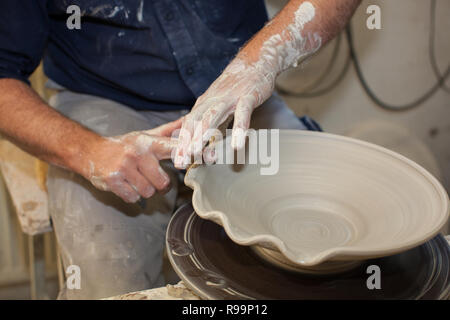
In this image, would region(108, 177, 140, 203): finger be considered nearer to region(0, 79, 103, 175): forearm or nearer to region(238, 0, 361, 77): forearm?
region(0, 79, 103, 175): forearm

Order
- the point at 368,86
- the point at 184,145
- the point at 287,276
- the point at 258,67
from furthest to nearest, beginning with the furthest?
the point at 368,86 → the point at 258,67 → the point at 184,145 → the point at 287,276

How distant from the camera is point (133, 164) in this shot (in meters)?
0.91

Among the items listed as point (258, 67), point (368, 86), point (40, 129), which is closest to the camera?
point (258, 67)

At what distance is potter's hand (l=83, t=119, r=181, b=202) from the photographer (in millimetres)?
901

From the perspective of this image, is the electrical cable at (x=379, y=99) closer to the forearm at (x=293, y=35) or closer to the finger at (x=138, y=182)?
the forearm at (x=293, y=35)

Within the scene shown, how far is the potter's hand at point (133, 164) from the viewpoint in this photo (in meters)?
0.90

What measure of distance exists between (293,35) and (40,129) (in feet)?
2.03

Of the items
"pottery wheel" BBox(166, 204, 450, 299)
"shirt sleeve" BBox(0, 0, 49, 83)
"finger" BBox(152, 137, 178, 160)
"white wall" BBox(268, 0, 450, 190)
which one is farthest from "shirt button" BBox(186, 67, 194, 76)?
"white wall" BBox(268, 0, 450, 190)

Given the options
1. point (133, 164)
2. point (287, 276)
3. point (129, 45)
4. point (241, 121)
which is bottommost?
point (287, 276)

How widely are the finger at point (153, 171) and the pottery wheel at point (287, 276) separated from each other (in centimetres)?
19

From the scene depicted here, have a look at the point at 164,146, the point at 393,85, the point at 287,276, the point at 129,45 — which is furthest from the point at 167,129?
the point at 393,85

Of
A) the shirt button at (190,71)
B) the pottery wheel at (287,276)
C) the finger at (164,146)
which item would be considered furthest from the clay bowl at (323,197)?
the shirt button at (190,71)

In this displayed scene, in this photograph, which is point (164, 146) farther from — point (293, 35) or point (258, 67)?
point (293, 35)
